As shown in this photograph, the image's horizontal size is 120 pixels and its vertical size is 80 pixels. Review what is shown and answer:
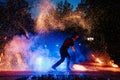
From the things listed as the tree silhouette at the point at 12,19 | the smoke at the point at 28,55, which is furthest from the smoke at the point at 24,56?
the tree silhouette at the point at 12,19

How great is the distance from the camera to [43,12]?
1222 inches

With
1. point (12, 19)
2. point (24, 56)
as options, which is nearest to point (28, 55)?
point (24, 56)

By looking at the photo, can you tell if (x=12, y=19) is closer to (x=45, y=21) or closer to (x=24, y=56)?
(x=24, y=56)

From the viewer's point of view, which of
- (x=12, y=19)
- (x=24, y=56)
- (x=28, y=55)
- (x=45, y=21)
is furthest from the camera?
(x=45, y=21)

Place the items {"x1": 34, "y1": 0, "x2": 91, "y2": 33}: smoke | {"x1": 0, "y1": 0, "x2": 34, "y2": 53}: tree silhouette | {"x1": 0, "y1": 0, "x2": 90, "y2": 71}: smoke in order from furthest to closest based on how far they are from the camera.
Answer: {"x1": 34, "y1": 0, "x2": 91, "y2": 33}: smoke
{"x1": 0, "y1": 0, "x2": 34, "y2": 53}: tree silhouette
{"x1": 0, "y1": 0, "x2": 90, "y2": 71}: smoke

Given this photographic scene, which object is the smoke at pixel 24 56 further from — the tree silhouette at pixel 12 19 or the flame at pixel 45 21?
the flame at pixel 45 21

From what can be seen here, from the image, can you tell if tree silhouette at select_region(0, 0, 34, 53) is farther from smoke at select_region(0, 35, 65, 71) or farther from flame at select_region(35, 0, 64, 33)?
flame at select_region(35, 0, 64, 33)

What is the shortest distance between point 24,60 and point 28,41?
2.44 m

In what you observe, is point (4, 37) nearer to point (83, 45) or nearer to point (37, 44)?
point (37, 44)

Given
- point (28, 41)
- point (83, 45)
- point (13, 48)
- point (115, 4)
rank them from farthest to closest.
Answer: point (83, 45), point (28, 41), point (13, 48), point (115, 4)

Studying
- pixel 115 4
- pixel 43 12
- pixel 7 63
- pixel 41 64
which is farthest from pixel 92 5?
pixel 43 12

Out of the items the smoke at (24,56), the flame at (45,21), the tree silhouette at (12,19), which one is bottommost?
the smoke at (24,56)

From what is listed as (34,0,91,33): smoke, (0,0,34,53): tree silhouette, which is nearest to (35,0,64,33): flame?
(34,0,91,33): smoke

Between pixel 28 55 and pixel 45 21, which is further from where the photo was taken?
pixel 45 21
